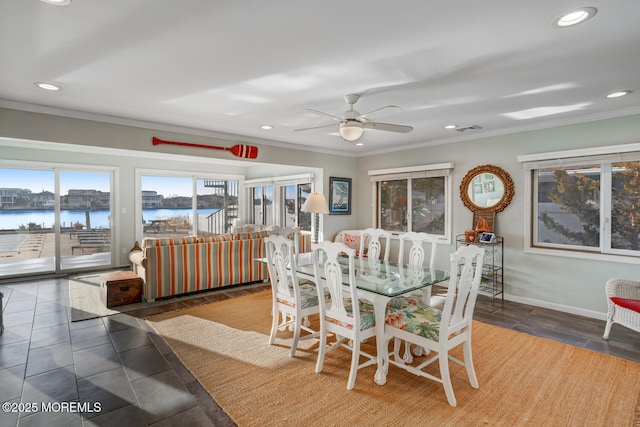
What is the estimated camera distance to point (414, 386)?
2.42 m

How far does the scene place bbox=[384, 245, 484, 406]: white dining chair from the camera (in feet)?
7.14

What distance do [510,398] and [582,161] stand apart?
3002mm

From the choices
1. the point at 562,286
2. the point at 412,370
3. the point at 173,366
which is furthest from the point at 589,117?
the point at 173,366

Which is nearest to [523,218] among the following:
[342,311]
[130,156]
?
[342,311]

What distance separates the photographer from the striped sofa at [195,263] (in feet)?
14.2

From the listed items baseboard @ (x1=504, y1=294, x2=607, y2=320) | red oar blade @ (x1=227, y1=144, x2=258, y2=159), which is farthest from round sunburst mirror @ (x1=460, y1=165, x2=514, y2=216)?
red oar blade @ (x1=227, y1=144, x2=258, y2=159)

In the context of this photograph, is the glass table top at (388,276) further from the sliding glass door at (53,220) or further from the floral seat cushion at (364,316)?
the sliding glass door at (53,220)

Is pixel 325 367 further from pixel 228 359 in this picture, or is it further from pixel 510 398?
pixel 510 398

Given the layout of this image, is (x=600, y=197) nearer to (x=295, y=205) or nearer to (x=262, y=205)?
(x=295, y=205)

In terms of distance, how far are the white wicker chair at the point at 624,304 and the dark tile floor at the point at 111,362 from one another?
221 millimetres

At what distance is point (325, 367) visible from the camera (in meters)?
2.68

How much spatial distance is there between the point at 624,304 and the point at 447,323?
2157 millimetres

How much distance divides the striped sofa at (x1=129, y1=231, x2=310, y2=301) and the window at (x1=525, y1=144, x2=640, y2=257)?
4.02m

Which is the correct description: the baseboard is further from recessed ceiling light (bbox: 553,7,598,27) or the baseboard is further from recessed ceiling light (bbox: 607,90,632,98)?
recessed ceiling light (bbox: 553,7,598,27)
